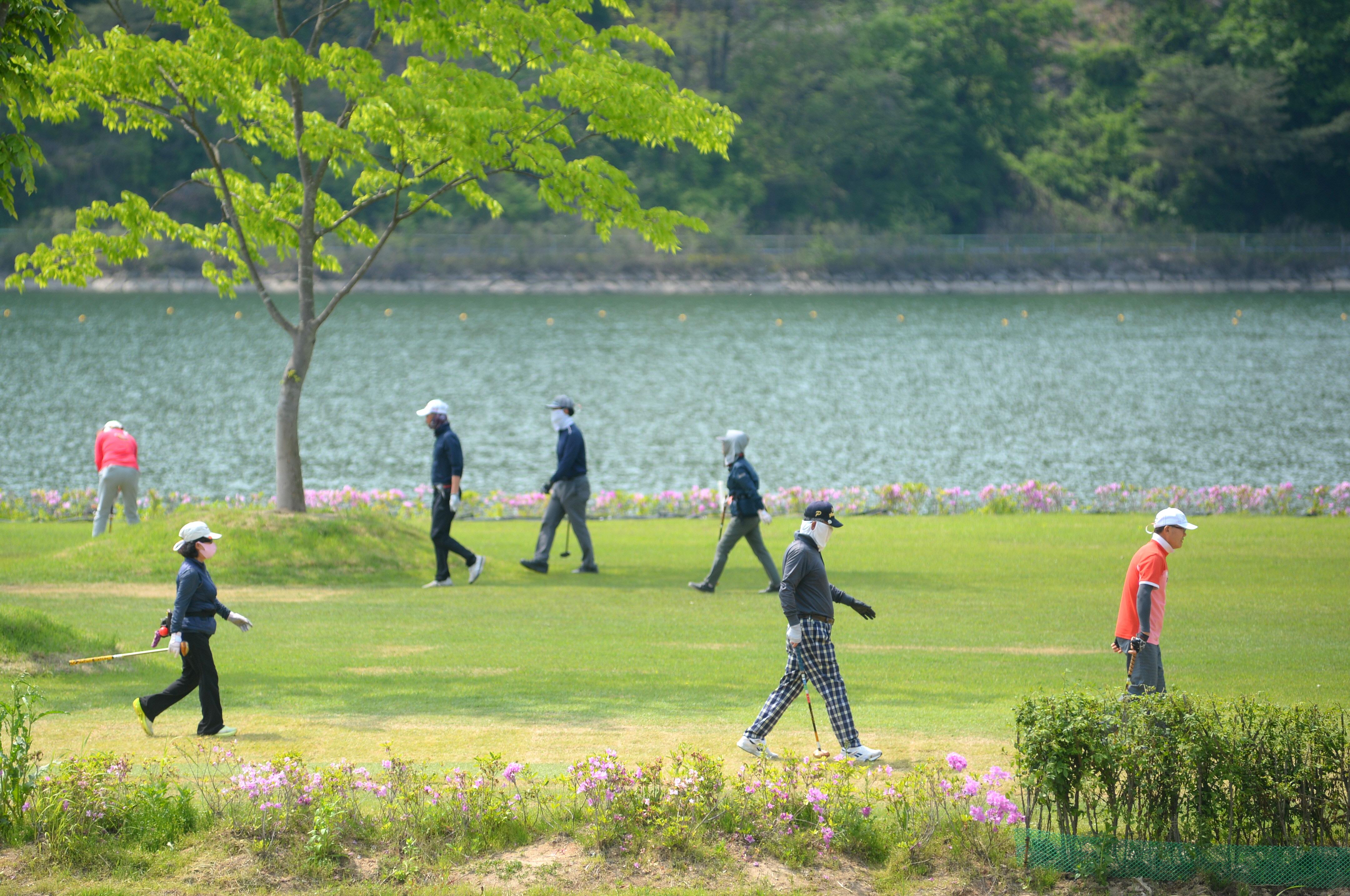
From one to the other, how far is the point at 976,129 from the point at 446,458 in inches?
4342

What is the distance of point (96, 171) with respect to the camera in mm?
104562

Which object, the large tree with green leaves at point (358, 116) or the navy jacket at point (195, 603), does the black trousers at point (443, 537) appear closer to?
the large tree with green leaves at point (358, 116)

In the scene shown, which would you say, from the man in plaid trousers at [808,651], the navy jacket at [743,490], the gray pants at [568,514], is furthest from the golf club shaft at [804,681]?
the gray pants at [568,514]

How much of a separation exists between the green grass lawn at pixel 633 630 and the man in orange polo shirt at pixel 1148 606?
114 centimetres

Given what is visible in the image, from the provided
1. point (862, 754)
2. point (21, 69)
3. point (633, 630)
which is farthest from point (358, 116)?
point (862, 754)

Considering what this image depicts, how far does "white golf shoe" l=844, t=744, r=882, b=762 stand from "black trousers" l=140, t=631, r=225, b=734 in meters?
4.69

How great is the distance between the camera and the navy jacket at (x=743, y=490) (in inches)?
623

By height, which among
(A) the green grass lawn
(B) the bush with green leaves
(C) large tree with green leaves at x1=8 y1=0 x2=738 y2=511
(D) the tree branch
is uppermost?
(C) large tree with green leaves at x1=8 y1=0 x2=738 y2=511

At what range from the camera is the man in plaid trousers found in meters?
9.38

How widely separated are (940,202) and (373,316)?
5420 cm

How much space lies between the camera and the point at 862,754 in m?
9.27

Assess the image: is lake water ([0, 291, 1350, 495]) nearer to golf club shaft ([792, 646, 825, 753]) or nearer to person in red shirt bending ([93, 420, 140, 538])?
person in red shirt bending ([93, 420, 140, 538])

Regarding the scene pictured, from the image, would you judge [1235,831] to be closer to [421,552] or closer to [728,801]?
[728,801]

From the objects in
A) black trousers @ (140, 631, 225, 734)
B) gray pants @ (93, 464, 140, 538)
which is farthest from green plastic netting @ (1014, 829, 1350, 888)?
gray pants @ (93, 464, 140, 538)
